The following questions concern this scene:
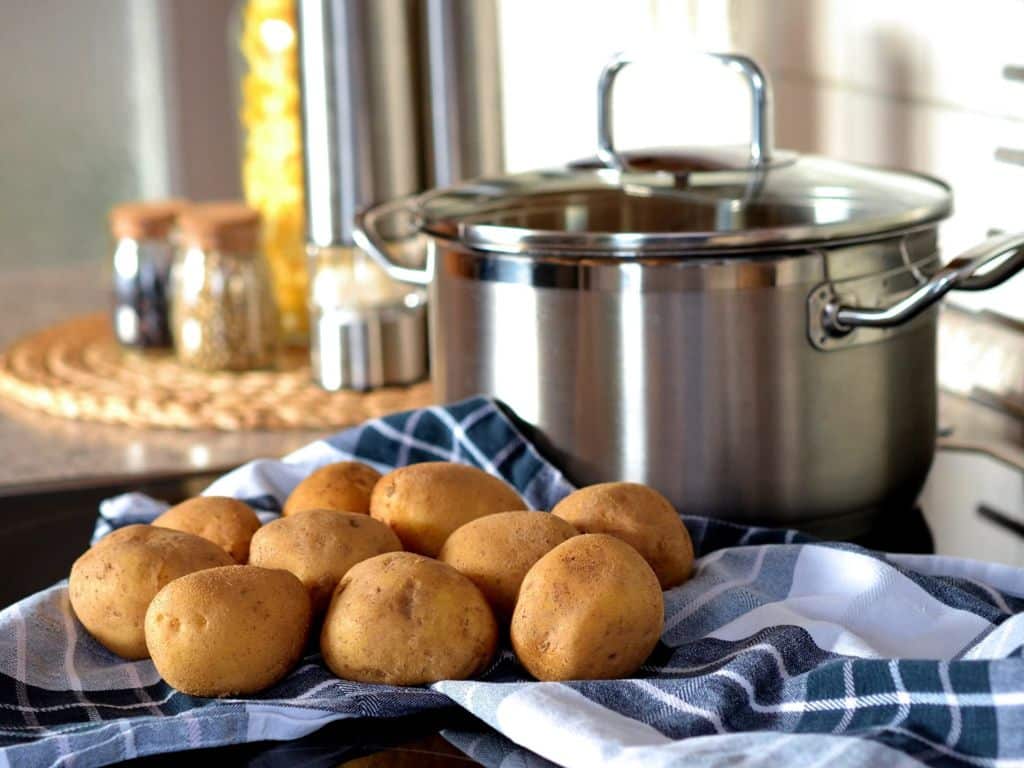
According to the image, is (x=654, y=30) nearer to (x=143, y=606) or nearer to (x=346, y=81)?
(x=346, y=81)

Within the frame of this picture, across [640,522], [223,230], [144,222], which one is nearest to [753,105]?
[640,522]

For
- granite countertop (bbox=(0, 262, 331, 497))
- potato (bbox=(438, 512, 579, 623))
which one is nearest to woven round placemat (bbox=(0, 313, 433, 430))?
granite countertop (bbox=(0, 262, 331, 497))

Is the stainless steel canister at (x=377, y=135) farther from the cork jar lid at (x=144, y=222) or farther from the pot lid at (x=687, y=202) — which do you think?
the pot lid at (x=687, y=202)

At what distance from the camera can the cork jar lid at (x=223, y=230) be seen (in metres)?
1.15

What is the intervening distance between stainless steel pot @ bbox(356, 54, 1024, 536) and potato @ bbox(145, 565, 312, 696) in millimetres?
209

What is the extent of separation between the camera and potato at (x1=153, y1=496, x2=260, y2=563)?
64 cm

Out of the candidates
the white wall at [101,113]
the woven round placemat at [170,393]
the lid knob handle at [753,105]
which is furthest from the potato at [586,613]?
the white wall at [101,113]

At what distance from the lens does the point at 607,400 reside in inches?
→ 27.4

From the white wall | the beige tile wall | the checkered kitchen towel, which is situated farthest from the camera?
the white wall

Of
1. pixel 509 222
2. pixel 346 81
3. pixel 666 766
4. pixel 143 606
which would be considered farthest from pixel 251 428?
pixel 666 766

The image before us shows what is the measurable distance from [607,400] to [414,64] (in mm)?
515

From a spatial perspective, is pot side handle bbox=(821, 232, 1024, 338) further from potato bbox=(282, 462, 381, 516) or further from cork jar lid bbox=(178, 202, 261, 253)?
cork jar lid bbox=(178, 202, 261, 253)

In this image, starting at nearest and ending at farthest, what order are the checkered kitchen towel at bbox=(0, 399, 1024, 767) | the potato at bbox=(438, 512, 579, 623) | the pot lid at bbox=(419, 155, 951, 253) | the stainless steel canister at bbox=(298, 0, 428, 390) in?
the checkered kitchen towel at bbox=(0, 399, 1024, 767), the potato at bbox=(438, 512, 579, 623), the pot lid at bbox=(419, 155, 951, 253), the stainless steel canister at bbox=(298, 0, 428, 390)

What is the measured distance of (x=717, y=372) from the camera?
2.24 feet
